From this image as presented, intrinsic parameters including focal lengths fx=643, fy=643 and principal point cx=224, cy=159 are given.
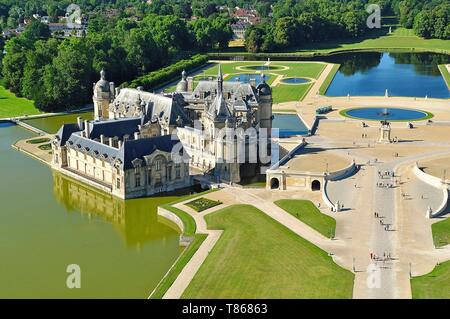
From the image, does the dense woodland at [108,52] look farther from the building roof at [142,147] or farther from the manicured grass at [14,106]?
the building roof at [142,147]

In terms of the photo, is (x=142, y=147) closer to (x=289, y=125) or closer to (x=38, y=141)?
(x=38, y=141)

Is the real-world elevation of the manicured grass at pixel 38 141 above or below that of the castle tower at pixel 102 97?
below

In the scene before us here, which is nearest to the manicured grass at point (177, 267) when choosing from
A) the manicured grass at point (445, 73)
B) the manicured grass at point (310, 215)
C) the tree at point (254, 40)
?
the manicured grass at point (310, 215)

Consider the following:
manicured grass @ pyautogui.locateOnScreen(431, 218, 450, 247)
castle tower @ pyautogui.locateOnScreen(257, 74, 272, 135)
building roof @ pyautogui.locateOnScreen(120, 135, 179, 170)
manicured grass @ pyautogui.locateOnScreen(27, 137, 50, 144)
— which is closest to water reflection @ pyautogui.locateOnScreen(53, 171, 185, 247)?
building roof @ pyautogui.locateOnScreen(120, 135, 179, 170)

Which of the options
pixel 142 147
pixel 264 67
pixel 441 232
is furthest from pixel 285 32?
pixel 441 232
